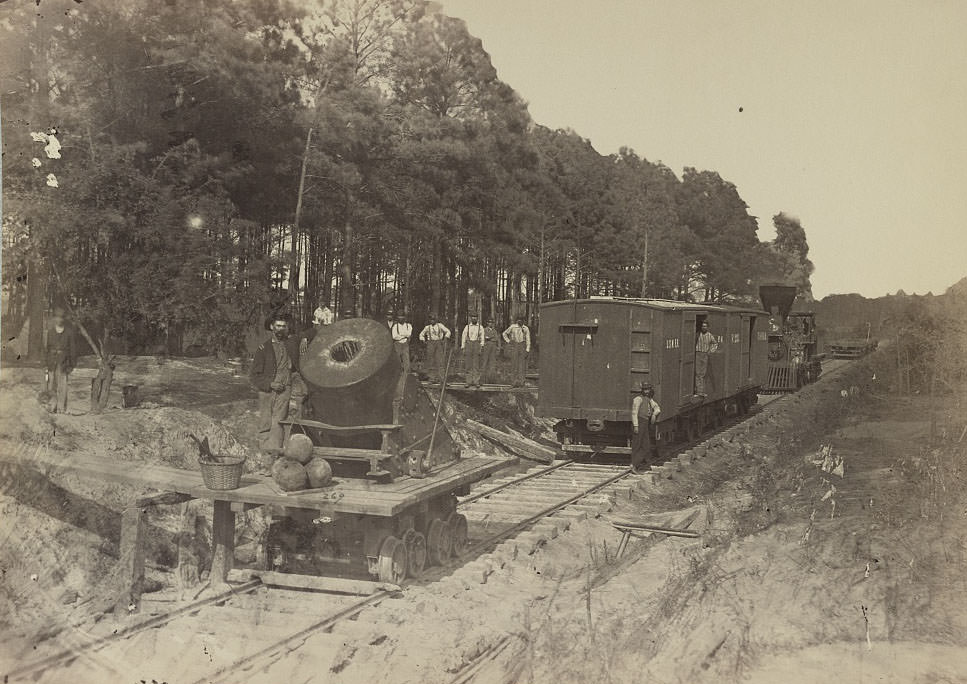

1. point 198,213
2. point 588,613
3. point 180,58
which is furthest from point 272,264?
point 588,613

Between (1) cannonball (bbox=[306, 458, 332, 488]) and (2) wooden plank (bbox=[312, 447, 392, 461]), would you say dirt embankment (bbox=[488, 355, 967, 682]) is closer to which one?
(2) wooden plank (bbox=[312, 447, 392, 461])

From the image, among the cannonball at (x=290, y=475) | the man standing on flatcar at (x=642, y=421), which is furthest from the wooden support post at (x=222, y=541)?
the man standing on flatcar at (x=642, y=421)

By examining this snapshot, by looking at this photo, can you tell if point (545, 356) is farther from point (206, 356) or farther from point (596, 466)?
point (206, 356)

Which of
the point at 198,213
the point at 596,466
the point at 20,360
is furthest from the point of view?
the point at 596,466

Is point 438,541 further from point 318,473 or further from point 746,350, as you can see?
point 746,350

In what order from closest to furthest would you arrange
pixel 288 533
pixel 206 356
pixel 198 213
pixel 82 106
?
1. pixel 288 533
2. pixel 82 106
3. pixel 198 213
4. pixel 206 356

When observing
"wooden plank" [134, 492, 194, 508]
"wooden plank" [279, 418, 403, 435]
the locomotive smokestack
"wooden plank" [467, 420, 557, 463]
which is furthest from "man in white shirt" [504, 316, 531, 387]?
the locomotive smokestack
